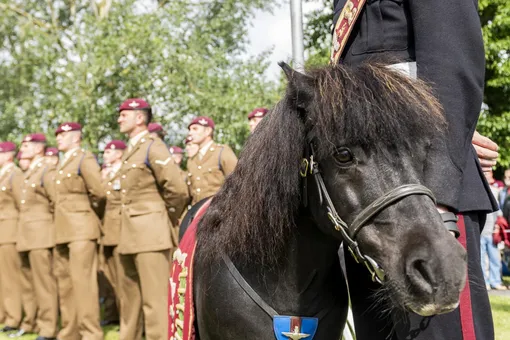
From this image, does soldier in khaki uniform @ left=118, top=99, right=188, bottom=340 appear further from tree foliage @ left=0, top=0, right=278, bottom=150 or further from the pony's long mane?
tree foliage @ left=0, top=0, right=278, bottom=150

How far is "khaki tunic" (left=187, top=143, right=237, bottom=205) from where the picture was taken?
8352 mm

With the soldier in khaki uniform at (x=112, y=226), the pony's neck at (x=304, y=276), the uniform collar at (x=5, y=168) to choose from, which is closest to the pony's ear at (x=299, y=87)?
the pony's neck at (x=304, y=276)

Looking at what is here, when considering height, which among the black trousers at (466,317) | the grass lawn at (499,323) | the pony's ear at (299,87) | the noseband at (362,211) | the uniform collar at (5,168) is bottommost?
the grass lawn at (499,323)

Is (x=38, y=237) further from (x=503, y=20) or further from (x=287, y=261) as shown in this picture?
(x=503, y=20)

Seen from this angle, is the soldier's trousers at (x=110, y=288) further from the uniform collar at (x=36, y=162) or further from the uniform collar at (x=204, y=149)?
the uniform collar at (x=204, y=149)

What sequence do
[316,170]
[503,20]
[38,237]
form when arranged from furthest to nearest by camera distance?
[503,20], [38,237], [316,170]

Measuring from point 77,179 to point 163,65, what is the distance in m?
7.80

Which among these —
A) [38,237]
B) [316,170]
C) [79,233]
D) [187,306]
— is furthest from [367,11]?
[38,237]

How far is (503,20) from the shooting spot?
19578 millimetres

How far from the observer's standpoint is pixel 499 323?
7621mm

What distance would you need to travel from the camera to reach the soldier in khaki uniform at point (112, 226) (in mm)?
8195

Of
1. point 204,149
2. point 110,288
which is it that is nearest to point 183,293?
point 204,149

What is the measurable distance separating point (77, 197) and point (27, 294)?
7.81 feet

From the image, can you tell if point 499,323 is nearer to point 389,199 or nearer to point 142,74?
point 389,199
